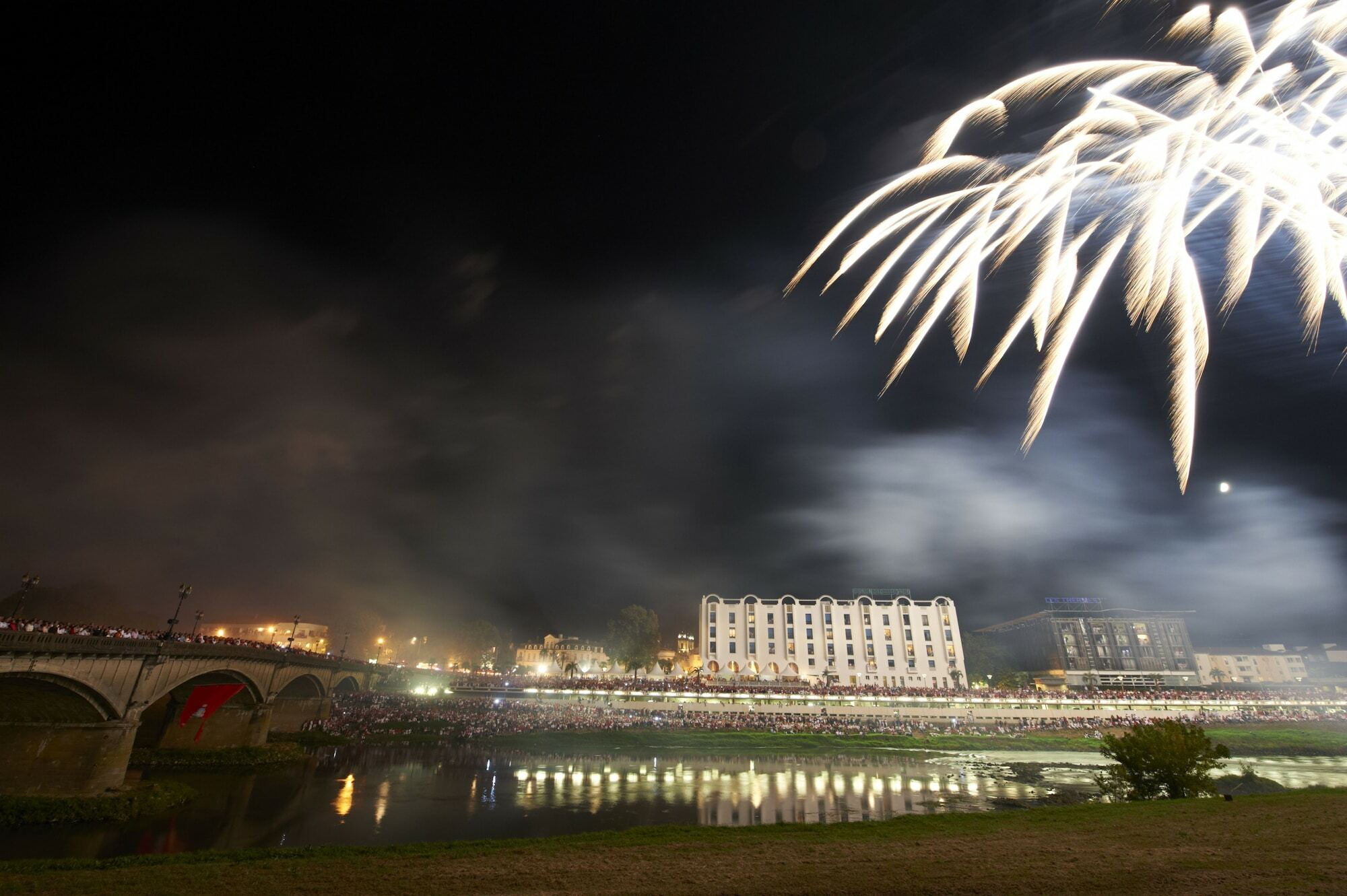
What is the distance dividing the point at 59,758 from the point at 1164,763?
47179 millimetres

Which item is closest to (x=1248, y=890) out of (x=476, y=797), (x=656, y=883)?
(x=656, y=883)

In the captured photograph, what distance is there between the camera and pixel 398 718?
195ft

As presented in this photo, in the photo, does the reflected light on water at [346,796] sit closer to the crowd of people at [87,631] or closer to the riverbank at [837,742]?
the crowd of people at [87,631]

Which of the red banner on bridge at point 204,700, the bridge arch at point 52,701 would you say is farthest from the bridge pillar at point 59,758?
the red banner on bridge at point 204,700

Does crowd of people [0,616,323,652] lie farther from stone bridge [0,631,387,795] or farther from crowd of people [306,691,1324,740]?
crowd of people [306,691,1324,740]

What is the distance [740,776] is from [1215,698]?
244ft

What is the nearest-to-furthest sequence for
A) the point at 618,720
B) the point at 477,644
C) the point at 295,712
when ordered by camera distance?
the point at 295,712 < the point at 618,720 < the point at 477,644

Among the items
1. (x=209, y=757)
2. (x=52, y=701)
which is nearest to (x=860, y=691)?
(x=209, y=757)

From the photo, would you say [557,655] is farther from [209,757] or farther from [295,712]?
[209,757]

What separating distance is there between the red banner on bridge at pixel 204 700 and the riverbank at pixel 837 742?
67.5ft

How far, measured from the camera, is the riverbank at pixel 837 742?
2055 inches

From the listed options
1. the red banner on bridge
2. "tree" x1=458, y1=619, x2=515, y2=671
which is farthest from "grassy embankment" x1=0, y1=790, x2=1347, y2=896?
"tree" x1=458, y1=619, x2=515, y2=671

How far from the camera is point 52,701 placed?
2709 cm

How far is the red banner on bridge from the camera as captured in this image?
40.6 meters
